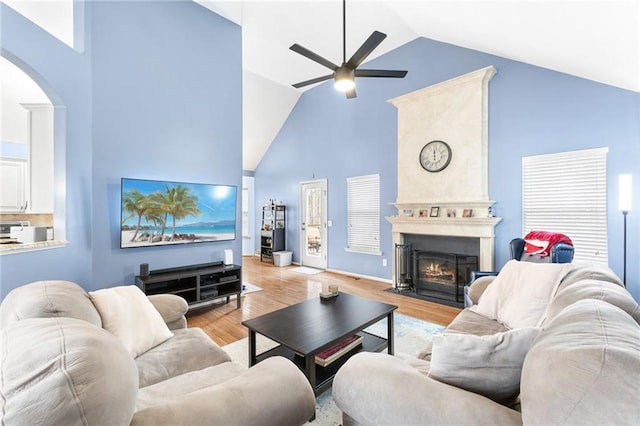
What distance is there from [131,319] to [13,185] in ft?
15.4

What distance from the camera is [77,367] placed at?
70cm

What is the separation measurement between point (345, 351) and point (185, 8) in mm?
4553

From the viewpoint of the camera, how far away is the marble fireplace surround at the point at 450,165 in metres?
4.03

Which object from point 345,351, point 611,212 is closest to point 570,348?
point 345,351


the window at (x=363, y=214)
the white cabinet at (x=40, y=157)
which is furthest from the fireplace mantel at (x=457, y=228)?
the white cabinet at (x=40, y=157)

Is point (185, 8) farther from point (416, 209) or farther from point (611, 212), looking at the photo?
point (611, 212)

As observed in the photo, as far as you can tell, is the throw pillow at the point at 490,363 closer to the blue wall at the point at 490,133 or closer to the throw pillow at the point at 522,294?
the throw pillow at the point at 522,294

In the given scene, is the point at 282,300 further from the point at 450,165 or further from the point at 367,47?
the point at 367,47

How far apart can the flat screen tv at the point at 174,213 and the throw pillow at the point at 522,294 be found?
3.34 meters

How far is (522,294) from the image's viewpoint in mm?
2023

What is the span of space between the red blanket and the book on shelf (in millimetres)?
2300

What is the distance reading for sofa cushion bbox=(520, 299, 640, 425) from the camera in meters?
0.67

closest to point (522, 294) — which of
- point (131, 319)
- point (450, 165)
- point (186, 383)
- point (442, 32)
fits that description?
point (186, 383)

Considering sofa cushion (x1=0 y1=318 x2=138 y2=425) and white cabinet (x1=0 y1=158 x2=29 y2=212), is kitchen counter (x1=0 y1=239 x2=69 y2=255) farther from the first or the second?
white cabinet (x1=0 y1=158 x2=29 y2=212)
